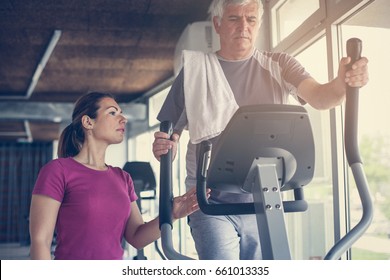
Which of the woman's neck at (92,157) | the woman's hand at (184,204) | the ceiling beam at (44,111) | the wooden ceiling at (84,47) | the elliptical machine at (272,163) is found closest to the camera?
the elliptical machine at (272,163)

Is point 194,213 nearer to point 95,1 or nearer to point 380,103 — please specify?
point 380,103

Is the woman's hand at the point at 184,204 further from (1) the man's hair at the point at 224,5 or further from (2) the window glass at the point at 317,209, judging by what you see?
(2) the window glass at the point at 317,209

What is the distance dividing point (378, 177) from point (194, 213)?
2.05 feet

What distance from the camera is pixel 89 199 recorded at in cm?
127

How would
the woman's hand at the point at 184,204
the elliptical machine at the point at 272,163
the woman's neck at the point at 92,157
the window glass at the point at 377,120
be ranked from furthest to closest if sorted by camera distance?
the window glass at the point at 377,120
the woman's neck at the point at 92,157
the woman's hand at the point at 184,204
the elliptical machine at the point at 272,163

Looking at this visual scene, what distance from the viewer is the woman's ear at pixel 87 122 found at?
1.40m

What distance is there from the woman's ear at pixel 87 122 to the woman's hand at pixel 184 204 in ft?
1.23

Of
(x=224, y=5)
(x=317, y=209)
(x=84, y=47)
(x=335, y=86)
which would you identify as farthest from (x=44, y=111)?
(x=335, y=86)

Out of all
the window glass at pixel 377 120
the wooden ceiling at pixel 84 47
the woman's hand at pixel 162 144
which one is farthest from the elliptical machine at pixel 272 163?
the wooden ceiling at pixel 84 47

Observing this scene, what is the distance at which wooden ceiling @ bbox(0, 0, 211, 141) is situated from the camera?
328 cm

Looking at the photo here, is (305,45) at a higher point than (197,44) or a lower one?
lower

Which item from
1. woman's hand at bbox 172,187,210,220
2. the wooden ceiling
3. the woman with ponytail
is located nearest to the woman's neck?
the woman with ponytail
